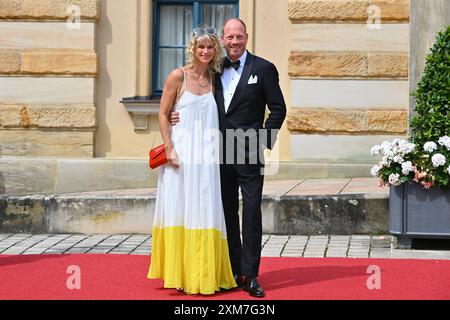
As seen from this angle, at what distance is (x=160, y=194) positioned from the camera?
7.18 metres

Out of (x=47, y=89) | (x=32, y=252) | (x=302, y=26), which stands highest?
(x=302, y=26)

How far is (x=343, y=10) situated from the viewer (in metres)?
11.7

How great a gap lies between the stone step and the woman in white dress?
3067mm

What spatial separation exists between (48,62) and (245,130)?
219 inches

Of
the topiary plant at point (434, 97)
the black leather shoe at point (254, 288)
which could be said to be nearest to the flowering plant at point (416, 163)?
the topiary plant at point (434, 97)

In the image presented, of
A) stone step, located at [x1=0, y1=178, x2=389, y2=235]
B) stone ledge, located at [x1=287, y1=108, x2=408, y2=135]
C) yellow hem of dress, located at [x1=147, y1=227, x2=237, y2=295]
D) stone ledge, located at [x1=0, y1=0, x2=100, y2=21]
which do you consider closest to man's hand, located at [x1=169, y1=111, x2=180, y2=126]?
yellow hem of dress, located at [x1=147, y1=227, x2=237, y2=295]

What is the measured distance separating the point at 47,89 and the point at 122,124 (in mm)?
1024

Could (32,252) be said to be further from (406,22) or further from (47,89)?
(406,22)

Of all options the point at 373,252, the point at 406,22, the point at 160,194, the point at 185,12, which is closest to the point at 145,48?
the point at 185,12

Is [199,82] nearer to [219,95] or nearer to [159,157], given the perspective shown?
[219,95]

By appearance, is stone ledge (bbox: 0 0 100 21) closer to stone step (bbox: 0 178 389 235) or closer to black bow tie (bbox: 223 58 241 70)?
stone step (bbox: 0 178 389 235)

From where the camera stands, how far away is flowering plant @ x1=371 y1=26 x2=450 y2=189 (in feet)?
28.8

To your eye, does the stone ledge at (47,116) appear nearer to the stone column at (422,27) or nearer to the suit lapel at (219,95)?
the stone column at (422,27)

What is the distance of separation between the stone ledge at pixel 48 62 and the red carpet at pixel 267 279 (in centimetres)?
360
